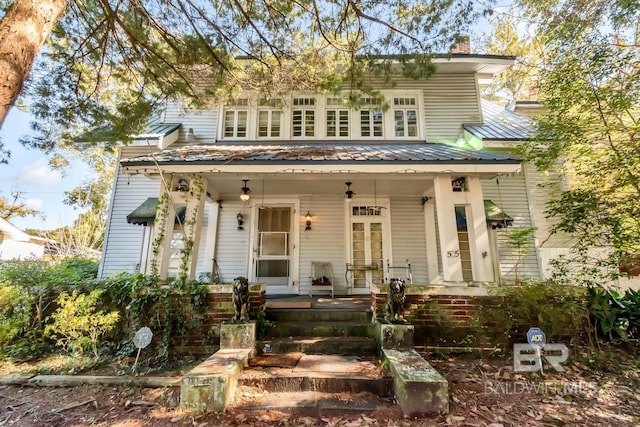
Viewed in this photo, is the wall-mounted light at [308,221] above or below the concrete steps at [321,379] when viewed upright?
above

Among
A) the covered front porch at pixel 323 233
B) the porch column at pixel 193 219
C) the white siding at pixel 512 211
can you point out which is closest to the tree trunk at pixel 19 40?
the porch column at pixel 193 219

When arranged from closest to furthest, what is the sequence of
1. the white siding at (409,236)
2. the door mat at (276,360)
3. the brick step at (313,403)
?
1. the brick step at (313,403)
2. the door mat at (276,360)
3. the white siding at (409,236)

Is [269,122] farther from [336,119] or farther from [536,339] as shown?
[536,339]

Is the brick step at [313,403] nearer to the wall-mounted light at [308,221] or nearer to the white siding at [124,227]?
the wall-mounted light at [308,221]

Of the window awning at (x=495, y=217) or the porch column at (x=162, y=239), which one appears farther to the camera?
the window awning at (x=495, y=217)

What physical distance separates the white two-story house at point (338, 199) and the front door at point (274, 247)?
3cm

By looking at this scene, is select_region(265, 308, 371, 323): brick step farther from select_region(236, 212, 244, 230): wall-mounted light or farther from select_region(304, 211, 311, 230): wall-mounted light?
select_region(236, 212, 244, 230): wall-mounted light

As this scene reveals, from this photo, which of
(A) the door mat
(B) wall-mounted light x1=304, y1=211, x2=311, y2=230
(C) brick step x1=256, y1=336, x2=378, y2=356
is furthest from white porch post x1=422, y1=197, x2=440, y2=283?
(A) the door mat

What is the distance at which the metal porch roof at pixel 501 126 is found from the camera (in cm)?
705

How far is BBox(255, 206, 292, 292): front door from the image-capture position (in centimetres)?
730

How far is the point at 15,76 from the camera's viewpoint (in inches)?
93.3

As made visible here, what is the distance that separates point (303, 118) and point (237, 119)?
1.96 metres

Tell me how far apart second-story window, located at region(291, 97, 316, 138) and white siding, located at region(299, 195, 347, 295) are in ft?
6.52

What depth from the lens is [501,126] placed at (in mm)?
7844
